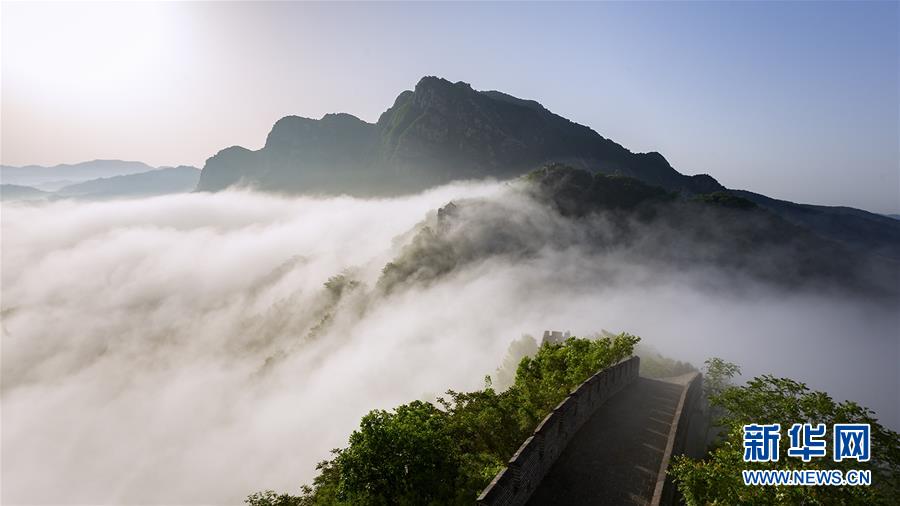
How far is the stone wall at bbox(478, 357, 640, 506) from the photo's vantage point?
16.0 metres

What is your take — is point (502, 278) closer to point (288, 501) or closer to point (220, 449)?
point (288, 501)

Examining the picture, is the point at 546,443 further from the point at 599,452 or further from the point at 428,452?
the point at 428,452

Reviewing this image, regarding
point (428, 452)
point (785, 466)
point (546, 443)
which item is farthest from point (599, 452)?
point (428, 452)

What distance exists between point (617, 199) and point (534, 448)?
149473mm

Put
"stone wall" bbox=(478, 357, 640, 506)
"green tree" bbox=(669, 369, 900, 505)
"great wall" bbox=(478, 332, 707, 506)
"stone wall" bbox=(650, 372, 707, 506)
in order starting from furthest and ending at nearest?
"stone wall" bbox=(650, 372, 707, 506) < "great wall" bbox=(478, 332, 707, 506) < "stone wall" bbox=(478, 357, 640, 506) < "green tree" bbox=(669, 369, 900, 505)

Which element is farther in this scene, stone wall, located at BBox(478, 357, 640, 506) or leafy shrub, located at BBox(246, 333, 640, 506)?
leafy shrub, located at BBox(246, 333, 640, 506)

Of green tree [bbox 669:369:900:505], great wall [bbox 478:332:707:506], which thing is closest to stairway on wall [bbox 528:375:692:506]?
great wall [bbox 478:332:707:506]

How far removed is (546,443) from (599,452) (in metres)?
4.40

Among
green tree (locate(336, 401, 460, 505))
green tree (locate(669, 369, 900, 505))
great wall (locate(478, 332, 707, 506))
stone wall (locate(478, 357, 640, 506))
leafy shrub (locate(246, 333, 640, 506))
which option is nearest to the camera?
green tree (locate(669, 369, 900, 505))

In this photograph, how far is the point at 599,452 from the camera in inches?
874

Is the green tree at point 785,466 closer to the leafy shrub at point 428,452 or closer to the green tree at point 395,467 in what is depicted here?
the leafy shrub at point 428,452

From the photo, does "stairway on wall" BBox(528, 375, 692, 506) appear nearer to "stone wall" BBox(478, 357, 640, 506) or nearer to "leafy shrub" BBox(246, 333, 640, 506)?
"stone wall" BBox(478, 357, 640, 506)

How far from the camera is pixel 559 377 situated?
1156 inches

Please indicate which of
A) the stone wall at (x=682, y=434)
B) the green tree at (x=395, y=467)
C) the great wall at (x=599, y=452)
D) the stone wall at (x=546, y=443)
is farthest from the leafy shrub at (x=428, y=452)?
the stone wall at (x=682, y=434)
